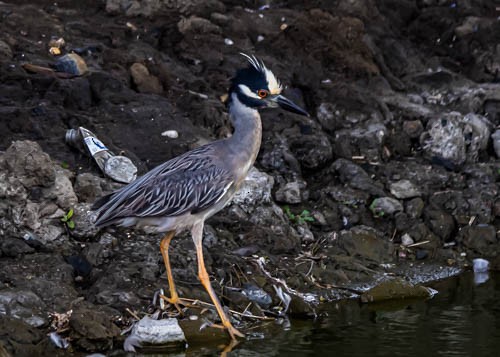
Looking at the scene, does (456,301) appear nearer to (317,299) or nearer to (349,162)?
(317,299)

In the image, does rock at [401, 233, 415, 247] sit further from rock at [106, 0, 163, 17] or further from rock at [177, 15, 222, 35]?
rock at [106, 0, 163, 17]

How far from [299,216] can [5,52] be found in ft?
11.7

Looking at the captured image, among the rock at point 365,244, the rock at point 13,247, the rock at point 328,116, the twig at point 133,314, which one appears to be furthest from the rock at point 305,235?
the rock at point 13,247

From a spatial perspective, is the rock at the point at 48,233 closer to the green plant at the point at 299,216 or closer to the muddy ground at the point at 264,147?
the muddy ground at the point at 264,147

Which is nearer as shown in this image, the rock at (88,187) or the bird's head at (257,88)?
the bird's head at (257,88)

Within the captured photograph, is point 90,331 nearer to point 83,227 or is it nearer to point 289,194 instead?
point 83,227

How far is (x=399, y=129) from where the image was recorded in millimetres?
11398

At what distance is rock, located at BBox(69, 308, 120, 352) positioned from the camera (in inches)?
289

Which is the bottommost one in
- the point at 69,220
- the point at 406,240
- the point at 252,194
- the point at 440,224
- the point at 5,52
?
the point at 406,240

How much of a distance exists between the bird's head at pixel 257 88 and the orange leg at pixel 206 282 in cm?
113

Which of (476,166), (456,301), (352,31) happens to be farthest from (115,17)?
(456,301)

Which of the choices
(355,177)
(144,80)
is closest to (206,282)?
(355,177)

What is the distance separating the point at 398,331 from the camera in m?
7.90

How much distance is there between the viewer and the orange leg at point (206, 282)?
7785 mm
